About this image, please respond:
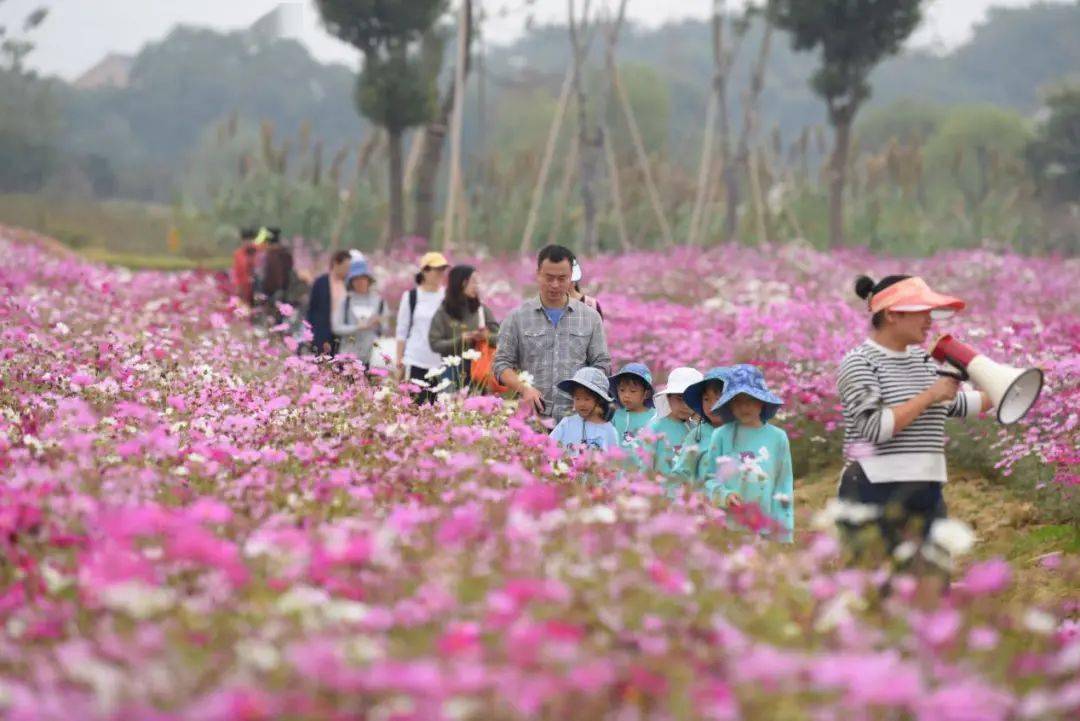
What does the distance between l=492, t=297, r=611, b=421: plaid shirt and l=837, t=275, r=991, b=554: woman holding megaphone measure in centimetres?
190

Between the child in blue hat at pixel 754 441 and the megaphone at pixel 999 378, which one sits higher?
the megaphone at pixel 999 378

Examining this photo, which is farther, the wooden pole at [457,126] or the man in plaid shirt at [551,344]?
the wooden pole at [457,126]

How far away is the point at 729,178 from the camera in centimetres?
2506

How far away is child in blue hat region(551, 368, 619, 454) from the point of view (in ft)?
21.1

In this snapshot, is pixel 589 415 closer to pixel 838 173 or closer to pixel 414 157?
pixel 414 157

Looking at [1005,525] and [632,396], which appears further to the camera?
[1005,525]

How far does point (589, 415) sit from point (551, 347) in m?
0.62

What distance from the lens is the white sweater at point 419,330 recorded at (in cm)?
924

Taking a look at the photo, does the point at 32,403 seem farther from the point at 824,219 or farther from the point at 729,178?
the point at 824,219

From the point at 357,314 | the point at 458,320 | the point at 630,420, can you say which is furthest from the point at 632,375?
the point at 357,314

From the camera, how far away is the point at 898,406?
5164 millimetres

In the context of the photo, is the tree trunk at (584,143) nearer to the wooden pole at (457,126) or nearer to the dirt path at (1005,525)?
the wooden pole at (457,126)

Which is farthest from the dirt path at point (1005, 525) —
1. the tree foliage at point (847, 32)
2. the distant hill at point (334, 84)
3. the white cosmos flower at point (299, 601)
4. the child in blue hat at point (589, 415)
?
the distant hill at point (334, 84)

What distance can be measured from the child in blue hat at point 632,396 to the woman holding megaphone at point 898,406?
166 cm
